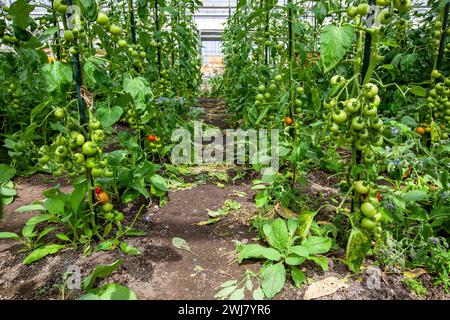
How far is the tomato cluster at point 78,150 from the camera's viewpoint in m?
1.74

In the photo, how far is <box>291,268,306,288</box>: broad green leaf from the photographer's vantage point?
1710 millimetres

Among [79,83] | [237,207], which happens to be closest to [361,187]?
[237,207]

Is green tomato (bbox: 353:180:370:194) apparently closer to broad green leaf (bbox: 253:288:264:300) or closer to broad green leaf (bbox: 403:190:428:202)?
broad green leaf (bbox: 403:190:428:202)

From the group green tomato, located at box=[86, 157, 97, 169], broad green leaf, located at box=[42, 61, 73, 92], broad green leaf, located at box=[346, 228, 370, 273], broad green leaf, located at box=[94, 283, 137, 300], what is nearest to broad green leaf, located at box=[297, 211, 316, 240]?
broad green leaf, located at box=[346, 228, 370, 273]

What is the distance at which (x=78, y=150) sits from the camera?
1862mm

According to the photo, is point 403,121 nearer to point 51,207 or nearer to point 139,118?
point 139,118

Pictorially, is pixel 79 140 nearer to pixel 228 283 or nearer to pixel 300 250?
pixel 228 283

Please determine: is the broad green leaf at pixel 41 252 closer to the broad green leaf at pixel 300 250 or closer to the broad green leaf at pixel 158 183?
the broad green leaf at pixel 158 183

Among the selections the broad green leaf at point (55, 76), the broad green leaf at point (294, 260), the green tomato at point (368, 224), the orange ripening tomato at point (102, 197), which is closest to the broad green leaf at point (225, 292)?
the broad green leaf at point (294, 260)

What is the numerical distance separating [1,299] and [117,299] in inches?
25.5

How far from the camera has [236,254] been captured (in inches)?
79.1

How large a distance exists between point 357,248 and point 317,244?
20 centimetres
